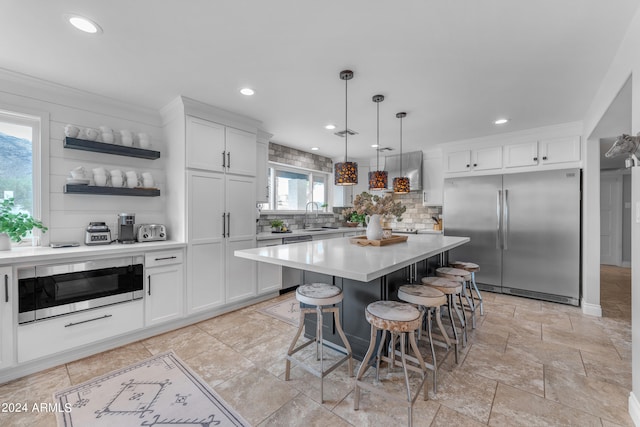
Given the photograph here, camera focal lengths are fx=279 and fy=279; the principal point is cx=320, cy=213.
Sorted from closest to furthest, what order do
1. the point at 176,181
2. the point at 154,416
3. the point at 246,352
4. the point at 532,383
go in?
the point at 154,416 < the point at 532,383 < the point at 246,352 < the point at 176,181

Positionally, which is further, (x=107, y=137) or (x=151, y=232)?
(x=151, y=232)

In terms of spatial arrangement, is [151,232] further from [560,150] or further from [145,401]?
[560,150]

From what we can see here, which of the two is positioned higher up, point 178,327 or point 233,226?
point 233,226

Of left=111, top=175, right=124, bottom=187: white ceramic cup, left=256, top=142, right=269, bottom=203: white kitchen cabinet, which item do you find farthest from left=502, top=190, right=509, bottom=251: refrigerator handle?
left=111, top=175, right=124, bottom=187: white ceramic cup

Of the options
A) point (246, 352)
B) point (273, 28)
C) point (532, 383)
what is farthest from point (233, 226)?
point (532, 383)

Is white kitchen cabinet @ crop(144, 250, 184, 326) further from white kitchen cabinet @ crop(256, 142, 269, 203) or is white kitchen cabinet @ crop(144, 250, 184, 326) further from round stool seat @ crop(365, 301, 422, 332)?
round stool seat @ crop(365, 301, 422, 332)

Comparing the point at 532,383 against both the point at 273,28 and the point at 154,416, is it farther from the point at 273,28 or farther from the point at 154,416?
the point at 273,28

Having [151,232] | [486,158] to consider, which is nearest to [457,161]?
[486,158]

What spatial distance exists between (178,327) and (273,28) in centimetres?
296

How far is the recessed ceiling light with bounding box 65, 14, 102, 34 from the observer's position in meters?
1.70

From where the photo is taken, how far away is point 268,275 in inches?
153

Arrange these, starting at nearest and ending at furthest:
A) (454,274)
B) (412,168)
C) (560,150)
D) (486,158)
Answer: (454,274) → (560,150) → (486,158) → (412,168)

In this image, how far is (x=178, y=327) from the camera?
300 cm

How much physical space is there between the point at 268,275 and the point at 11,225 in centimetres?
253
